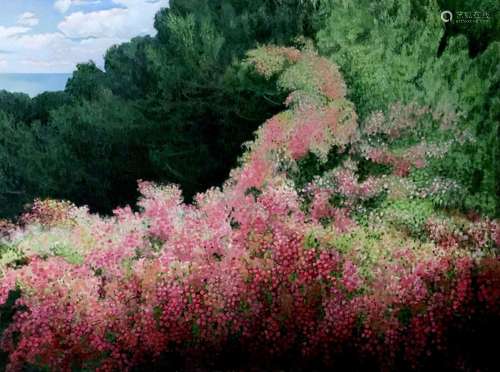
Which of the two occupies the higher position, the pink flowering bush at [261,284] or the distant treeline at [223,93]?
the distant treeline at [223,93]

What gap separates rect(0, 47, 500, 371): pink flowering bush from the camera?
5715 millimetres

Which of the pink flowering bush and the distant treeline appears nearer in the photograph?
the pink flowering bush

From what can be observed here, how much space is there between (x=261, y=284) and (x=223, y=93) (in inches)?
185

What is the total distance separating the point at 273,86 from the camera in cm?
911

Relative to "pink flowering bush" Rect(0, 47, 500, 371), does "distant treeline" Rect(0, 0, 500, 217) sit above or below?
above

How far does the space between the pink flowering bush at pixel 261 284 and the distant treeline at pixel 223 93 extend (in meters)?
1.28

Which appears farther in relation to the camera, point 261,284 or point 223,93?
point 223,93

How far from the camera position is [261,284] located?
598 centimetres

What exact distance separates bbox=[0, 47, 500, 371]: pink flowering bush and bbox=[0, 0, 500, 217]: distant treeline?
128cm

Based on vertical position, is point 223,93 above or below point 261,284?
above

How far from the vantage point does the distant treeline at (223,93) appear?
740cm

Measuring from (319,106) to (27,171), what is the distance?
841 cm

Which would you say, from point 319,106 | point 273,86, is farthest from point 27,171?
point 319,106

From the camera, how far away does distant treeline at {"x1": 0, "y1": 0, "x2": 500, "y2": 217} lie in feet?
24.3
